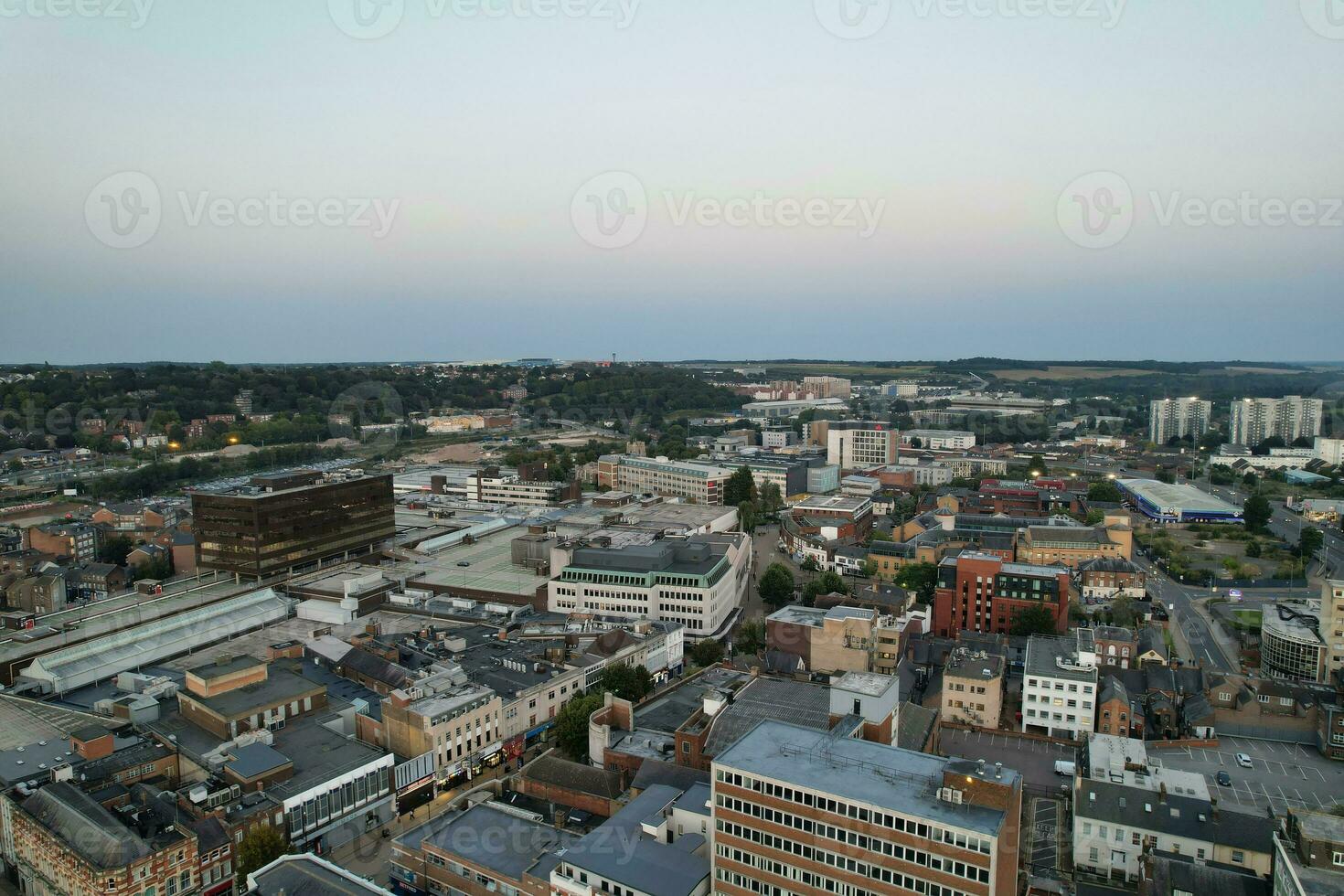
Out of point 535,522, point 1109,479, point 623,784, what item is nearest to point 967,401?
point 1109,479

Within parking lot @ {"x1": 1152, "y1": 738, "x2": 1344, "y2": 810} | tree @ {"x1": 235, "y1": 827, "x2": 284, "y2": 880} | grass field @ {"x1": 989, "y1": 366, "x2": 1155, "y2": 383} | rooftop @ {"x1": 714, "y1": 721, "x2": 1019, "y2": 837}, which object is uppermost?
grass field @ {"x1": 989, "y1": 366, "x2": 1155, "y2": 383}

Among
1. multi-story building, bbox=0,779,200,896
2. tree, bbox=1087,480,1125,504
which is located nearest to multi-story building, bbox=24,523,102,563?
multi-story building, bbox=0,779,200,896

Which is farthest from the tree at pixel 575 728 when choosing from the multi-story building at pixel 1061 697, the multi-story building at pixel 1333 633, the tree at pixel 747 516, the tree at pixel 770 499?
the tree at pixel 770 499

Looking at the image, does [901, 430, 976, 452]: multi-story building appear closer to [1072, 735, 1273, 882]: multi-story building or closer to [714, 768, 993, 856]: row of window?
[1072, 735, 1273, 882]: multi-story building

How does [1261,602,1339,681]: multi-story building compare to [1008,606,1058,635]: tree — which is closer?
[1261,602,1339,681]: multi-story building

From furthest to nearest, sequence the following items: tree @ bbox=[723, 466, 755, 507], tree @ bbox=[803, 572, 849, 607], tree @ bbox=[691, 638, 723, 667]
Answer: tree @ bbox=[723, 466, 755, 507], tree @ bbox=[803, 572, 849, 607], tree @ bbox=[691, 638, 723, 667]

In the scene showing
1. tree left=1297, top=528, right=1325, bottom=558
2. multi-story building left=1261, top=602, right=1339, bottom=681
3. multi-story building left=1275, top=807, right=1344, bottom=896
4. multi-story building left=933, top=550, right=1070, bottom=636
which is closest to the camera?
multi-story building left=1275, top=807, right=1344, bottom=896
